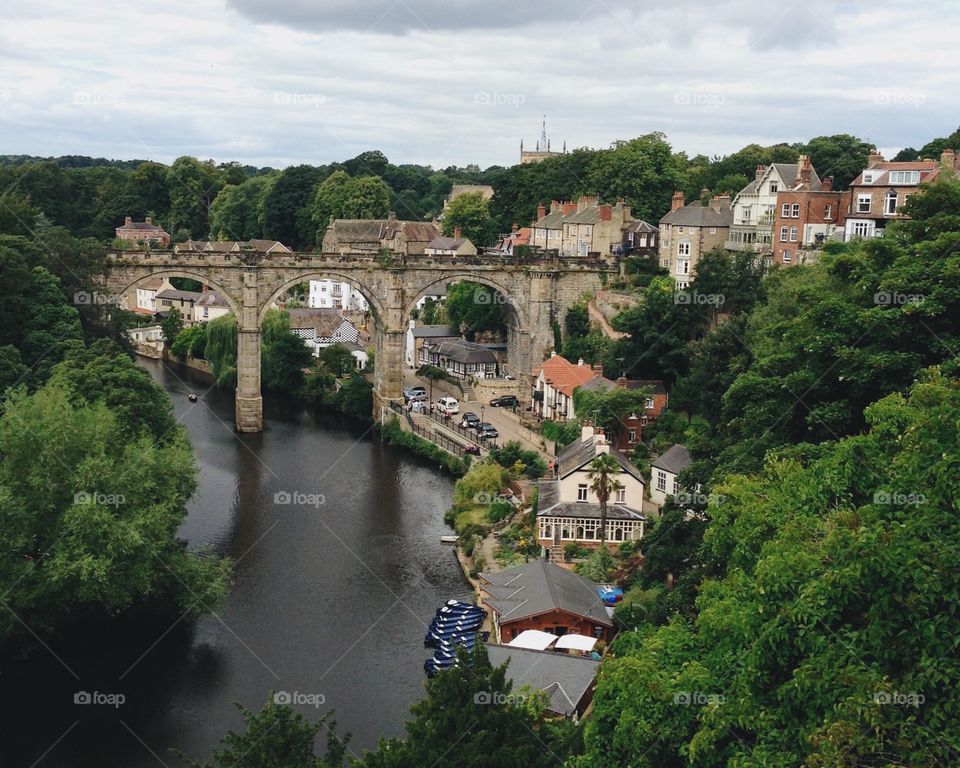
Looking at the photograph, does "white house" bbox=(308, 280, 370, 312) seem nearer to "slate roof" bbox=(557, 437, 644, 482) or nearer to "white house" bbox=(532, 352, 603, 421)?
"white house" bbox=(532, 352, 603, 421)

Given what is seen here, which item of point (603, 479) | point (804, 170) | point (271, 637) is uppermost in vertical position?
point (804, 170)

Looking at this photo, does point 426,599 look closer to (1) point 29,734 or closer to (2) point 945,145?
(1) point 29,734

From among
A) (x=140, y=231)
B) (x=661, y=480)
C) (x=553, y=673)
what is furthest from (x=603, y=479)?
(x=140, y=231)

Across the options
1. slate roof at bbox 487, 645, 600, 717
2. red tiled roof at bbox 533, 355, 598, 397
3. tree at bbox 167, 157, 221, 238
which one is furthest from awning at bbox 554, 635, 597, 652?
tree at bbox 167, 157, 221, 238

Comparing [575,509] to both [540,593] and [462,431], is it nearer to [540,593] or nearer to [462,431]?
[540,593]

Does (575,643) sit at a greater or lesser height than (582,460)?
lesser

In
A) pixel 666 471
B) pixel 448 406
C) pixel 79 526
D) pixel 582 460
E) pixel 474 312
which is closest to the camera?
pixel 79 526

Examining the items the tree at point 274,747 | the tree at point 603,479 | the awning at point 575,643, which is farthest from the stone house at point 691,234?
the tree at point 274,747

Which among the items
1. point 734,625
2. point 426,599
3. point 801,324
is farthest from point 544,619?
point 734,625
